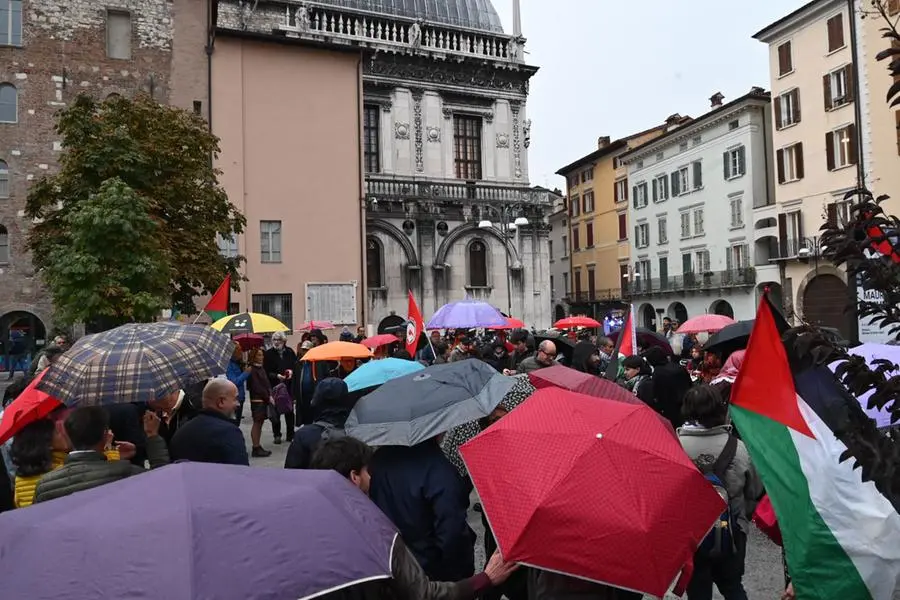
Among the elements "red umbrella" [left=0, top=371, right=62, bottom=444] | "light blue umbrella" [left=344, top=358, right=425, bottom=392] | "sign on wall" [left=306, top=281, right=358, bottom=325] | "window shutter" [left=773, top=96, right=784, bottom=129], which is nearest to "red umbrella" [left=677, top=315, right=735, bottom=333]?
"light blue umbrella" [left=344, top=358, right=425, bottom=392]

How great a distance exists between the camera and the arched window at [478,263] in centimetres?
3972

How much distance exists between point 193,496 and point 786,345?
2.69m

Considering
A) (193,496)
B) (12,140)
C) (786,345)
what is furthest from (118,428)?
(12,140)

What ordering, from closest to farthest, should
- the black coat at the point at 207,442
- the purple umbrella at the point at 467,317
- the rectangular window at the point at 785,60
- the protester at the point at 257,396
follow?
the black coat at the point at 207,442
the protester at the point at 257,396
the purple umbrella at the point at 467,317
the rectangular window at the point at 785,60

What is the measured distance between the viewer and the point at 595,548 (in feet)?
9.45

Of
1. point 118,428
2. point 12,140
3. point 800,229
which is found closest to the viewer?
point 118,428

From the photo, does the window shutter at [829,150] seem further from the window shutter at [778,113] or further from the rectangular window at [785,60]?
the rectangular window at [785,60]

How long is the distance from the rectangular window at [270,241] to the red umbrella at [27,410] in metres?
24.8

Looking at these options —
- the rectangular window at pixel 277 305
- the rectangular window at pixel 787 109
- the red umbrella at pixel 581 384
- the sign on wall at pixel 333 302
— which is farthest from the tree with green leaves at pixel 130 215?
the rectangular window at pixel 787 109

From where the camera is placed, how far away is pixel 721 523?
4.49 m

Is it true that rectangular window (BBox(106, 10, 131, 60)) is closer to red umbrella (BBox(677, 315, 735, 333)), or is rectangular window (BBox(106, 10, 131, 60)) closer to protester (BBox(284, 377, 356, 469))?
red umbrella (BBox(677, 315, 735, 333))

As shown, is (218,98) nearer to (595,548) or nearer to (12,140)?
(12,140)

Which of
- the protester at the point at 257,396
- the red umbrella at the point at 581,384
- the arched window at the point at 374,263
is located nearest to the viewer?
the red umbrella at the point at 581,384

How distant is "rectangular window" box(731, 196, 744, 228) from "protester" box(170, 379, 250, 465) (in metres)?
42.8
